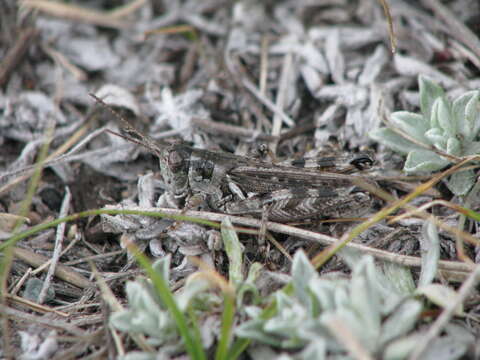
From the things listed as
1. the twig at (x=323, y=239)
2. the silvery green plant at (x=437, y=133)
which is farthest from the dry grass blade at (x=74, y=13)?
the silvery green plant at (x=437, y=133)

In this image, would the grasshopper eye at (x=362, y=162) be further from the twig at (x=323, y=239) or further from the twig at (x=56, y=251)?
the twig at (x=56, y=251)

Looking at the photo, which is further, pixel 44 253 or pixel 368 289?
pixel 44 253

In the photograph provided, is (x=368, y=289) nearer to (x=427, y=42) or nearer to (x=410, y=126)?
(x=410, y=126)

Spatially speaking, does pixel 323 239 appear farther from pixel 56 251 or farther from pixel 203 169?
A: pixel 56 251

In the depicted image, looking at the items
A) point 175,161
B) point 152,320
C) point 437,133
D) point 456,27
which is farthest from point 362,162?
point 152,320

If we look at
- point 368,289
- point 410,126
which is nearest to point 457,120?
point 410,126

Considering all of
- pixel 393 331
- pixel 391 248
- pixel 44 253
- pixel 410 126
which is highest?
pixel 410 126
